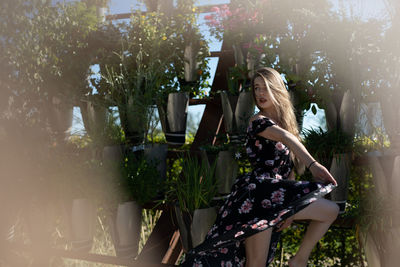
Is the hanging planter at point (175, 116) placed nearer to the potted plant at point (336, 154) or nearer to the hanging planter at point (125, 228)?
the hanging planter at point (125, 228)

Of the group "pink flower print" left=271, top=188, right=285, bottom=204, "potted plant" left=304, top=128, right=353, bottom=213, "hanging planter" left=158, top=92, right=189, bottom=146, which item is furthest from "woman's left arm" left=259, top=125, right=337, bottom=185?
"hanging planter" left=158, top=92, right=189, bottom=146

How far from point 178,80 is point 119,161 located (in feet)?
3.63

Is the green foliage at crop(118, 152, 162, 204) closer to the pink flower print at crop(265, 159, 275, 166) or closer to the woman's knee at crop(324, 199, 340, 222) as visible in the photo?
the pink flower print at crop(265, 159, 275, 166)

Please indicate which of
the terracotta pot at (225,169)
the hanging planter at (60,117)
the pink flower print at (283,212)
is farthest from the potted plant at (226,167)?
the hanging planter at (60,117)

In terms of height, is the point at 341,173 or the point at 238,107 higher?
the point at 238,107

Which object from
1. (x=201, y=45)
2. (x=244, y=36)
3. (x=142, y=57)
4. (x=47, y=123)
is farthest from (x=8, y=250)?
(x=244, y=36)

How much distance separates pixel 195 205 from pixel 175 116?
40.6 inches

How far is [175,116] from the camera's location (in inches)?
140

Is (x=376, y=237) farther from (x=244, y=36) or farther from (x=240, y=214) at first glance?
(x=244, y=36)

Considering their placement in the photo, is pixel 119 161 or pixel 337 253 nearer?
pixel 119 161

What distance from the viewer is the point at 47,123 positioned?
401cm

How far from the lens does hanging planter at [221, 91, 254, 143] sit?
10.4ft

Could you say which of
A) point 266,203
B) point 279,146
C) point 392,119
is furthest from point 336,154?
point 266,203

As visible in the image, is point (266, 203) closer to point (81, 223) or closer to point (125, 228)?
point (125, 228)
